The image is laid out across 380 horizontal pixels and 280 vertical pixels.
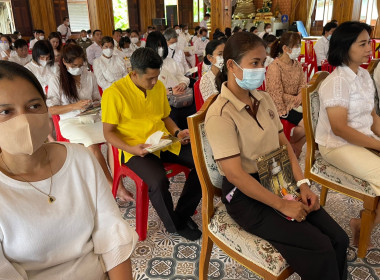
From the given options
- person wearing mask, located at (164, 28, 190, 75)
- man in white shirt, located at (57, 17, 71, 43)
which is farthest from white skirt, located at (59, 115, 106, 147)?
man in white shirt, located at (57, 17, 71, 43)

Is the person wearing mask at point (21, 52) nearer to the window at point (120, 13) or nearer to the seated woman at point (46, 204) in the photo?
the seated woman at point (46, 204)

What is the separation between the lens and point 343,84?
6.04ft

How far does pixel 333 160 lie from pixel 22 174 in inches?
65.7

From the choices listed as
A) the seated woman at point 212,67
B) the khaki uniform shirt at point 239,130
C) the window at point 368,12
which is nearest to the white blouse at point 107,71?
the seated woman at point 212,67

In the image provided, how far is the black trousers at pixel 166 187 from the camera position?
197cm

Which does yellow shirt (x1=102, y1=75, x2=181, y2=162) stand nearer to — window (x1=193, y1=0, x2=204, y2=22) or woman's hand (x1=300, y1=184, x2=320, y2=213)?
woman's hand (x1=300, y1=184, x2=320, y2=213)

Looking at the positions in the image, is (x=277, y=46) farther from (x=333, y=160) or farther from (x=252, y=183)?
(x=252, y=183)

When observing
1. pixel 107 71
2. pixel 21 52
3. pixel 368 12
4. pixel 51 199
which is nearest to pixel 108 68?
pixel 107 71

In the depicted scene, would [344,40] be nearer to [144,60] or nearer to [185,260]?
[144,60]

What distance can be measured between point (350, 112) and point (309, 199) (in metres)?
0.71

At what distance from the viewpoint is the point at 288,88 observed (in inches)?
118

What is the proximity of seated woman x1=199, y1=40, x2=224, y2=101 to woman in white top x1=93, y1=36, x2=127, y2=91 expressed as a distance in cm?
164

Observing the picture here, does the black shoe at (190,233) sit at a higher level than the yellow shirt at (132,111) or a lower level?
lower

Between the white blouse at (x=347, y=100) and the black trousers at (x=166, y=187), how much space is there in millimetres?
856
